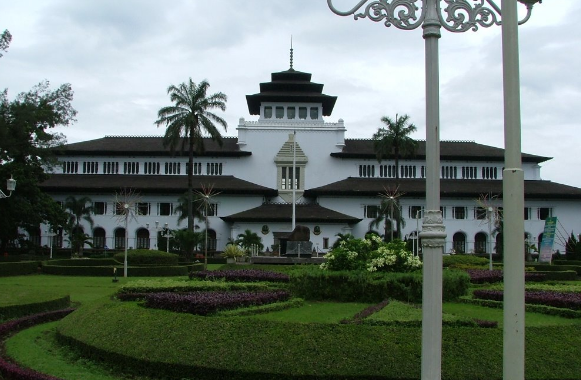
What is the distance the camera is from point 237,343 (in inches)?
396

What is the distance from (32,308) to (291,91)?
46149 mm

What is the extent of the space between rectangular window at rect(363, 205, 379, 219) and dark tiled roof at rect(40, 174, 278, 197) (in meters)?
8.24

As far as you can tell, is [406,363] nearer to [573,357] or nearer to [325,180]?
[573,357]

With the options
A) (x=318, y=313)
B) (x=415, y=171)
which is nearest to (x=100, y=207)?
(x=415, y=171)

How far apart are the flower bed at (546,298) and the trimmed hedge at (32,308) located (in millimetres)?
11447

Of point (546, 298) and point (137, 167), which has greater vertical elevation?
point (137, 167)

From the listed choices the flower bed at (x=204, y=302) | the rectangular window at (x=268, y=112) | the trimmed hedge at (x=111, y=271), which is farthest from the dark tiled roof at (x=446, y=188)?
the flower bed at (x=204, y=302)

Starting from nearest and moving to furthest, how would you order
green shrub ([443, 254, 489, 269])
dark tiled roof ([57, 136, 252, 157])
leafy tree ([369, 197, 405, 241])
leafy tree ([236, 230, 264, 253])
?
green shrub ([443, 254, 489, 269]) → leafy tree ([236, 230, 264, 253]) → leafy tree ([369, 197, 405, 241]) → dark tiled roof ([57, 136, 252, 157])

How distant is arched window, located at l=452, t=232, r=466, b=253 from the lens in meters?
57.5

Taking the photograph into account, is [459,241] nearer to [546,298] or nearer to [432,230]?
[546,298]

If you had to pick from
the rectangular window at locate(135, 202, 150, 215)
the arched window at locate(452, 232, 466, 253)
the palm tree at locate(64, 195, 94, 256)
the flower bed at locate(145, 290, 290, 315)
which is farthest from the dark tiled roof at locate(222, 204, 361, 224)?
the flower bed at locate(145, 290, 290, 315)

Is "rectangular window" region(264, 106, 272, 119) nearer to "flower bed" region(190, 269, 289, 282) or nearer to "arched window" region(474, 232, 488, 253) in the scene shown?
"arched window" region(474, 232, 488, 253)

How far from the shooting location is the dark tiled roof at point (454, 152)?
58.5 meters

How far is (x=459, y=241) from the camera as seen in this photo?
57875mm
